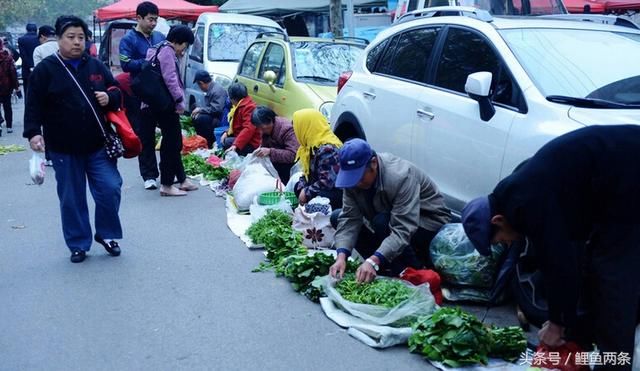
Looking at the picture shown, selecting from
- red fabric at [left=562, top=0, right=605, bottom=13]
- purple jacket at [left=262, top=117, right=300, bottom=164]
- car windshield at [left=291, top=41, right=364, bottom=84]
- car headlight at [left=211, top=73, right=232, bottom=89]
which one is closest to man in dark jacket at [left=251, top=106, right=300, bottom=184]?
purple jacket at [left=262, top=117, right=300, bottom=164]

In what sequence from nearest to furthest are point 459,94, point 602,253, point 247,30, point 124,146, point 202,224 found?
point 602,253 < point 459,94 < point 124,146 < point 202,224 < point 247,30

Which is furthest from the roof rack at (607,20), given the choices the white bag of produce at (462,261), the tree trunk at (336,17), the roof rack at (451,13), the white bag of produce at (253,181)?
the tree trunk at (336,17)

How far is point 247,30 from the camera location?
49.0ft

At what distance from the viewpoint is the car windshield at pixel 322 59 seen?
34.4 feet

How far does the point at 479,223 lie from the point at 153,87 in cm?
597

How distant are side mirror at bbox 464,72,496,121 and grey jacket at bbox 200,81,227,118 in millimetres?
6862

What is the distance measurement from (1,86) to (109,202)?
9859 millimetres

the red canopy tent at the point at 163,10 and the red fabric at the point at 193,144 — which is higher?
the red canopy tent at the point at 163,10

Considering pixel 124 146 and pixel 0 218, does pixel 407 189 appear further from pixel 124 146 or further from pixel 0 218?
pixel 0 218

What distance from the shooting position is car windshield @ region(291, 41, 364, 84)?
10492 mm

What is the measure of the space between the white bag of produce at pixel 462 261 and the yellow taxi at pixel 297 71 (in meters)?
4.15

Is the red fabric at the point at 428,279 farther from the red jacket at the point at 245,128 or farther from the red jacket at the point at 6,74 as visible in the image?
the red jacket at the point at 6,74

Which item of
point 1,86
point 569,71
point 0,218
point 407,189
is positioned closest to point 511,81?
point 569,71

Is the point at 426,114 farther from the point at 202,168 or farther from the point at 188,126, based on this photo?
the point at 188,126
